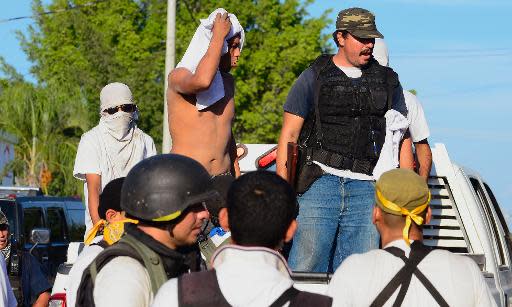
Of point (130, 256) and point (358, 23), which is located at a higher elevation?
point (358, 23)

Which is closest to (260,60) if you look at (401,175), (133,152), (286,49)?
(286,49)

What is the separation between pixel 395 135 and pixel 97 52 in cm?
4678

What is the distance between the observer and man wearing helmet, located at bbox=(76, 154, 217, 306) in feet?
15.8

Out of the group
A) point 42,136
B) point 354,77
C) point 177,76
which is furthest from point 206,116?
point 42,136

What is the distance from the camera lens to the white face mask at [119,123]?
905cm

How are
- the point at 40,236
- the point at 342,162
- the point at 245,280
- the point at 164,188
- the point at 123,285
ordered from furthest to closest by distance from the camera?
the point at 40,236, the point at 342,162, the point at 164,188, the point at 123,285, the point at 245,280

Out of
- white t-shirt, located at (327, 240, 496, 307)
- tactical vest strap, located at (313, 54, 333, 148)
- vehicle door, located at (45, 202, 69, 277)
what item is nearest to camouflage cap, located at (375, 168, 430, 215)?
white t-shirt, located at (327, 240, 496, 307)

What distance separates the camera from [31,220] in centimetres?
2016

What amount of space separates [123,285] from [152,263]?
0.61 ft

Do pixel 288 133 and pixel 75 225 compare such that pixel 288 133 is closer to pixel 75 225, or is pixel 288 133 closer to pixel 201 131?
pixel 201 131

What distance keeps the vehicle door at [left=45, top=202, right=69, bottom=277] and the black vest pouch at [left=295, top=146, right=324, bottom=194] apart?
42.1ft

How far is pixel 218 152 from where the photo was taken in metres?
7.57

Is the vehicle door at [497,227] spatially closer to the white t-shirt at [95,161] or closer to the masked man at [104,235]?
the white t-shirt at [95,161]

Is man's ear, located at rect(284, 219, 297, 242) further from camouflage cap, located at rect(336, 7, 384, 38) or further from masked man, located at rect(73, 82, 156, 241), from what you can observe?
masked man, located at rect(73, 82, 156, 241)
